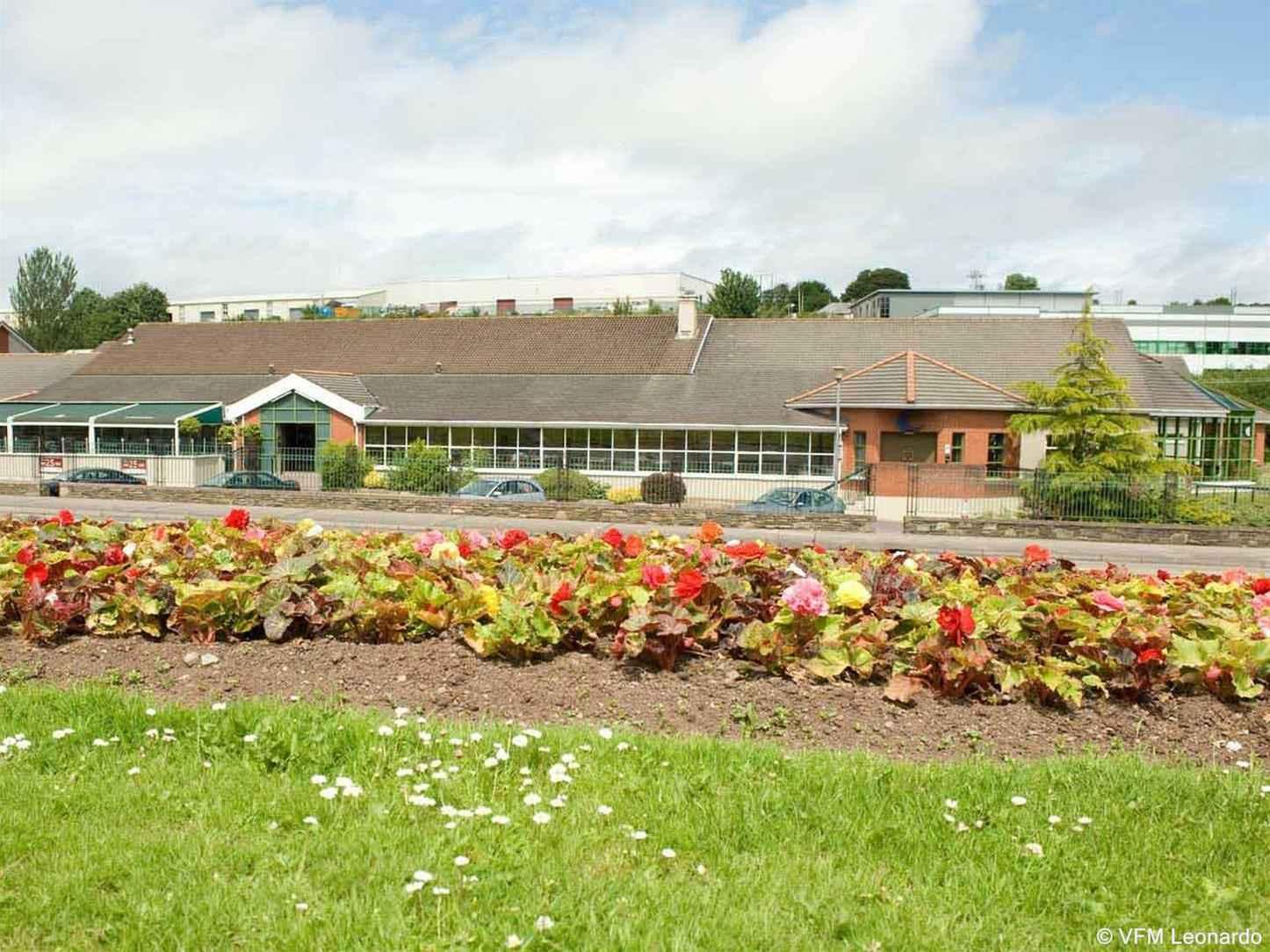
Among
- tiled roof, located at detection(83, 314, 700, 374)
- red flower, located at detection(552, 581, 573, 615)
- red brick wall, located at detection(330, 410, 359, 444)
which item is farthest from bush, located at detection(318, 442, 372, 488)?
red flower, located at detection(552, 581, 573, 615)

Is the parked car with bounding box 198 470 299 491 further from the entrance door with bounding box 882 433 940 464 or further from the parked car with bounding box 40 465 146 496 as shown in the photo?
the entrance door with bounding box 882 433 940 464

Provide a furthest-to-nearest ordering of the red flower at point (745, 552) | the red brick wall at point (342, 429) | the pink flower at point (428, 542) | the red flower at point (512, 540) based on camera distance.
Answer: the red brick wall at point (342, 429), the red flower at point (512, 540), the pink flower at point (428, 542), the red flower at point (745, 552)

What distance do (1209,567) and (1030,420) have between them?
1265 cm

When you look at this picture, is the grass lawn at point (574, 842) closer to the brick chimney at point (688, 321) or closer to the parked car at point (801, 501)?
the parked car at point (801, 501)

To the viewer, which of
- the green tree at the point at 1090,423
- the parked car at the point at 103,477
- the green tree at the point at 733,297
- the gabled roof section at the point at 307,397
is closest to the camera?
the green tree at the point at 1090,423

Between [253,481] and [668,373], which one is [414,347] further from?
[253,481]

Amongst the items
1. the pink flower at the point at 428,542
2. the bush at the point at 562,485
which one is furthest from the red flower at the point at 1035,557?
the bush at the point at 562,485

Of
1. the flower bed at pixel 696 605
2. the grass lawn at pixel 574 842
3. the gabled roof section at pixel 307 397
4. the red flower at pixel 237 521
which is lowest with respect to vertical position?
the grass lawn at pixel 574 842

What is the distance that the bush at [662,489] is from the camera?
34.6m

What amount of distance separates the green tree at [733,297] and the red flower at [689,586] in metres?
84.1

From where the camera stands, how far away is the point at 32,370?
202 feet

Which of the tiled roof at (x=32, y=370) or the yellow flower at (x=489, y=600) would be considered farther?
the tiled roof at (x=32, y=370)

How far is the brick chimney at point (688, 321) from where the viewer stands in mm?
51562

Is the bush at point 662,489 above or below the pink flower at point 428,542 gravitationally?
below
